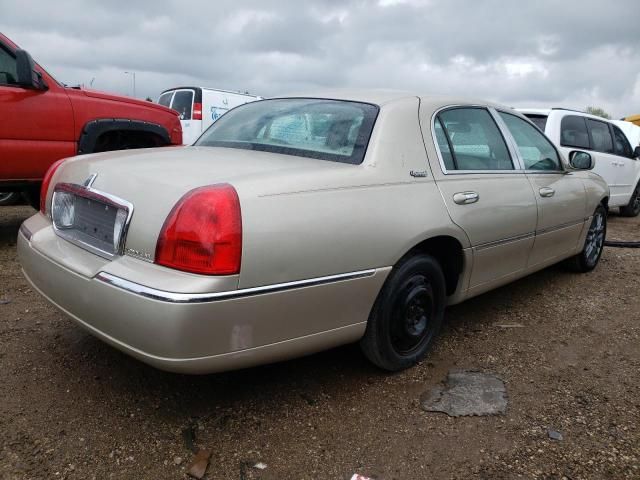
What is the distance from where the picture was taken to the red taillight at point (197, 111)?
11812 mm

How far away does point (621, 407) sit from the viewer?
2.60 metres

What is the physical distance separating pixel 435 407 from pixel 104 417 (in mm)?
1511

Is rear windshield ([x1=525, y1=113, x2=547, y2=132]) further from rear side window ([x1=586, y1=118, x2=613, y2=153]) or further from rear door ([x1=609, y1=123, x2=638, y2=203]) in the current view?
rear door ([x1=609, y1=123, x2=638, y2=203])

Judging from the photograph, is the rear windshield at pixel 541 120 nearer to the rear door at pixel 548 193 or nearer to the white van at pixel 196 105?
the rear door at pixel 548 193

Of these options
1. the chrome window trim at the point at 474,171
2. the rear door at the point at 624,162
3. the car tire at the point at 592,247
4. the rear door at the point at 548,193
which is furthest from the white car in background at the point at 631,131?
the chrome window trim at the point at 474,171

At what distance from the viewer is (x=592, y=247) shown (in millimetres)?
4938

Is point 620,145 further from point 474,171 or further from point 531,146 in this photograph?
point 474,171

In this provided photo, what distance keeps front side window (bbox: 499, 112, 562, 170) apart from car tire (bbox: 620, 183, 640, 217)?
6158 mm

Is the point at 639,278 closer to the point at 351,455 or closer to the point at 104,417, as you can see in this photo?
the point at 351,455

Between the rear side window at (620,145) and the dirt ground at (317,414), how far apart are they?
20.2ft

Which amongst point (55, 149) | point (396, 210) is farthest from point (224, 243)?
point (55, 149)

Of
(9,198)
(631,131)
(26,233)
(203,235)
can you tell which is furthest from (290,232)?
(631,131)

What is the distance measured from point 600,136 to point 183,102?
853 centimetres

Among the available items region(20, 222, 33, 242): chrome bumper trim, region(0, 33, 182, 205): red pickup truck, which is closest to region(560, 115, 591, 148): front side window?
region(0, 33, 182, 205): red pickup truck
